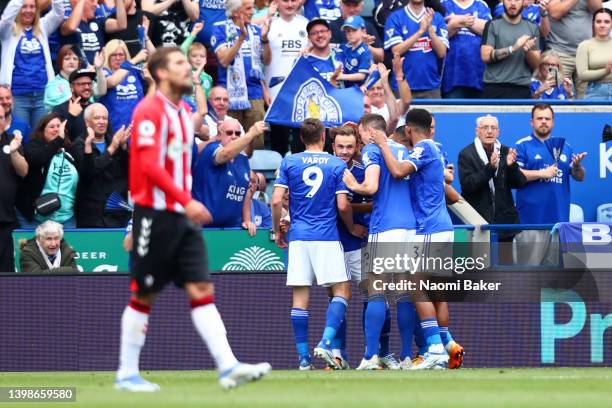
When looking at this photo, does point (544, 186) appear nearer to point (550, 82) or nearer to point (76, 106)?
point (550, 82)

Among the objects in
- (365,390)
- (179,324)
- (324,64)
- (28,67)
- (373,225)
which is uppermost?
(324,64)

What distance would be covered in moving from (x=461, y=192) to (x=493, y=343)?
236 centimetres

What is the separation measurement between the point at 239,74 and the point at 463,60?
10.7 ft

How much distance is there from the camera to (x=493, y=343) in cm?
1485

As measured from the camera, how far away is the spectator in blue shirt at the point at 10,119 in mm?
16422

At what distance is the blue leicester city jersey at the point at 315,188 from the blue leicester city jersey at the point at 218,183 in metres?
2.41

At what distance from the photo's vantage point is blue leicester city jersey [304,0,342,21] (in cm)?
1939

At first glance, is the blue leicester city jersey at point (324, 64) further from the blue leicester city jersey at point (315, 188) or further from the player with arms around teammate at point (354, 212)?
the blue leicester city jersey at point (315, 188)

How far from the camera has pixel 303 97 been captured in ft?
57.7

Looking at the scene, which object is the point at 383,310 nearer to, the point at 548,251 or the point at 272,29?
the point at 548,251

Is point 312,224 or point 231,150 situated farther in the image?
point 231,150

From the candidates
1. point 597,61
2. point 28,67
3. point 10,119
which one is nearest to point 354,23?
point 597,61

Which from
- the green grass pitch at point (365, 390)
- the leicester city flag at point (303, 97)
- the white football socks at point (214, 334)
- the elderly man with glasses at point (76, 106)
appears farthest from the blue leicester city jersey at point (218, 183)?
the white football socks at point (214, 334)

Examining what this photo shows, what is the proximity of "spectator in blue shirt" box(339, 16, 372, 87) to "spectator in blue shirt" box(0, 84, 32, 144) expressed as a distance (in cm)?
422
